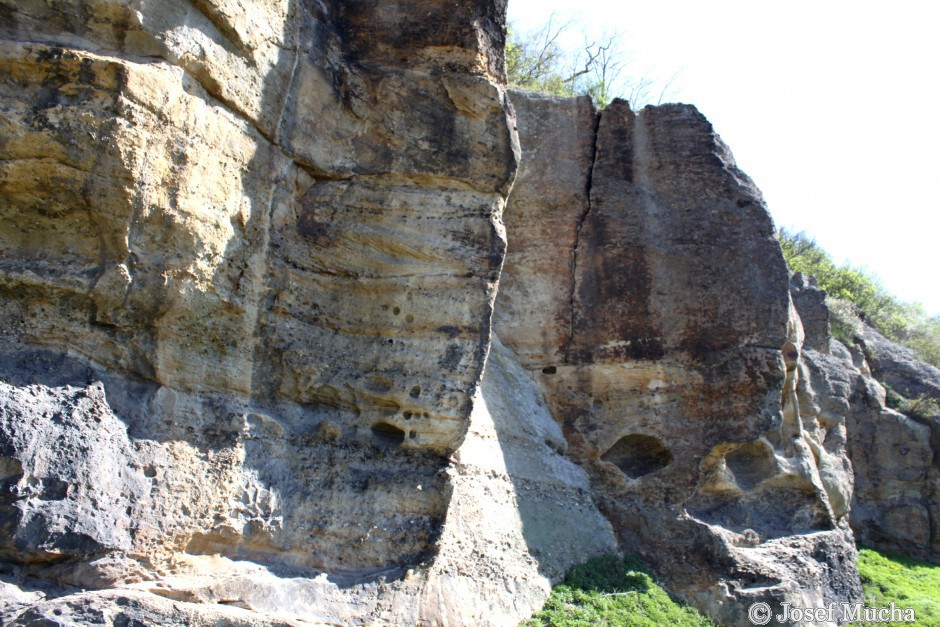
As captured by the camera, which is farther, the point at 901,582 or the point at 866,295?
the point at 866,295

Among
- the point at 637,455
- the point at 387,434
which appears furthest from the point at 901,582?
the point at 387,434

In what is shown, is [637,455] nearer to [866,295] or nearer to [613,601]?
[613,601]

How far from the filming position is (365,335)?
19.5ft

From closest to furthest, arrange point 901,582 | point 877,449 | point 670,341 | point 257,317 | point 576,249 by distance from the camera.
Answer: point 257,317, point 670,341, point 576,249, point 901,582, point 877,449

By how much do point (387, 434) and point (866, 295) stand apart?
17.8m

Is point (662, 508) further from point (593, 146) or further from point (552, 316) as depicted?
point (593, 146)

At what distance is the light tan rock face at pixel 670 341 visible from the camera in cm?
802

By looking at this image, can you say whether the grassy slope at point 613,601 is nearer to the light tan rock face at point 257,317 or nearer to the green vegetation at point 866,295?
the light tan rock face at point 257,317

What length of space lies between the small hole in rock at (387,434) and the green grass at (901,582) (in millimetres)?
6085

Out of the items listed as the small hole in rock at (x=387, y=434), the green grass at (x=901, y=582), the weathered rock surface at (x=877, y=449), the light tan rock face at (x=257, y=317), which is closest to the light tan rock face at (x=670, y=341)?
the green grass at (x=901, y=582)

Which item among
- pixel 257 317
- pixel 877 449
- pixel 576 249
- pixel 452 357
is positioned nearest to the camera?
pixel 257 317

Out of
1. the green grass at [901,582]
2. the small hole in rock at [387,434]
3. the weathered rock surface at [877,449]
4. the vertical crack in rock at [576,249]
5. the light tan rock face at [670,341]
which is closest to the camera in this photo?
the small hole in rock at [387,434]

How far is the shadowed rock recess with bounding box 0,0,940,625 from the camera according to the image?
4.28 metres

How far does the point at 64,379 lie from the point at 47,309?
1.31ft
